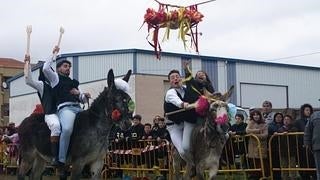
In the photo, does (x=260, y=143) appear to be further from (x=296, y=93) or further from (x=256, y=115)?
(x=296, y=93)

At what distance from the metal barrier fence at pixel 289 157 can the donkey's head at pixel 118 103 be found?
4658mm

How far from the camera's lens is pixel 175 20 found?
11734 millimetres

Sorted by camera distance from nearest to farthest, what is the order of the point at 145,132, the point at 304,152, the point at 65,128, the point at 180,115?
the point at 65,128
the point at 180,115
the point at 304,152
the point at 145,132

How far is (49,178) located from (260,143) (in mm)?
7779

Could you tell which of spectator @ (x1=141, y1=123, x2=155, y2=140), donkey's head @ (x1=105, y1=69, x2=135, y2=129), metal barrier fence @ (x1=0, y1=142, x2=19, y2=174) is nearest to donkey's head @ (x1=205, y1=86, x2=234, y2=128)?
donkey's head @ (x1=105, y1=69, x2=135, y2=129)

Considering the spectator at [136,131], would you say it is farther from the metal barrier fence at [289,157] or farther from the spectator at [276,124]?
the metal barrier fence at [289,157]

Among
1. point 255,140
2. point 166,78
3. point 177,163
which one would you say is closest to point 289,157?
point 255,140

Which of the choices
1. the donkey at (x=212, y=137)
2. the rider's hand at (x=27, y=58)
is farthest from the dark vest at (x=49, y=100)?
the donkey at (x=212, y=137)

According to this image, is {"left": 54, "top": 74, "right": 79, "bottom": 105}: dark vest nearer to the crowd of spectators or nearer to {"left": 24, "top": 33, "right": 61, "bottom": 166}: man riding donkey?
{"left": 24, "top": 33, "right": 61, "bottom": 166}: man riding donkey

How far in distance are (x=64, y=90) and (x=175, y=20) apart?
2.76 m

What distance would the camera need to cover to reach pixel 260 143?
13.5 m

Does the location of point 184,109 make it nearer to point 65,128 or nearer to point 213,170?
point 213,170

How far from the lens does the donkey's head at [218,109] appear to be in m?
9.45

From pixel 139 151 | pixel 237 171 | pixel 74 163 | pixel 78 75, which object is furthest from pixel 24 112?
pixel 74 163
